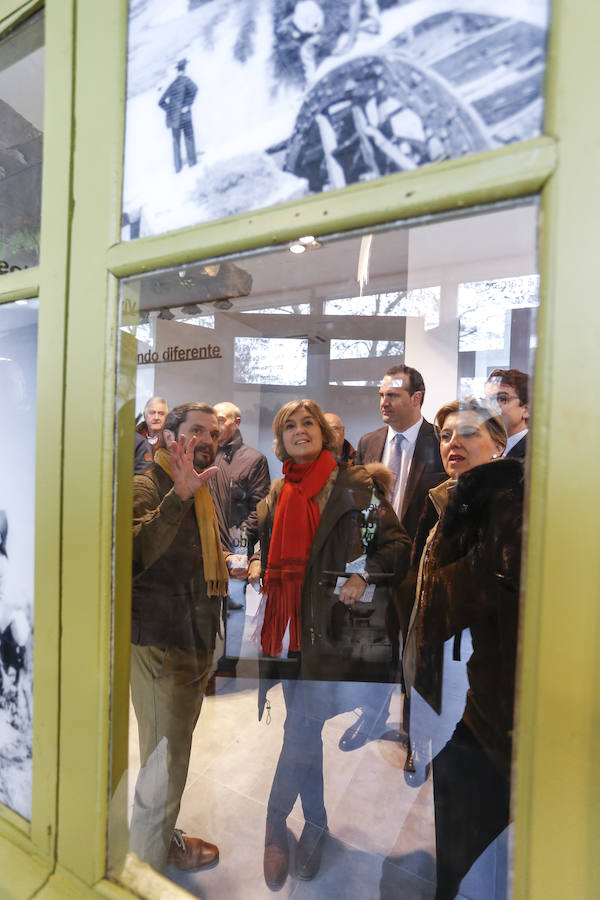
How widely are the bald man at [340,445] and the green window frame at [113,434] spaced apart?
935 mm

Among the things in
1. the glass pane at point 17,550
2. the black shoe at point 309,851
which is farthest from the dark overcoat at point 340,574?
the glass pane at point 17,550

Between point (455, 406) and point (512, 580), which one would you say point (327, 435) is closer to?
point (455, 406)

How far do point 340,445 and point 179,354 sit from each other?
0.61 metres

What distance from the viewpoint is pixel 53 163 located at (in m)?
0.52

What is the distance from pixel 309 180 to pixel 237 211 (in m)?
0.08

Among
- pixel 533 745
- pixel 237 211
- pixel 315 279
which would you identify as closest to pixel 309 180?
pixel 237 211

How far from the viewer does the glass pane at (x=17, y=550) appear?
592mm

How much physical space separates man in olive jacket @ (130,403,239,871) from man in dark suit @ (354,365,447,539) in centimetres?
52

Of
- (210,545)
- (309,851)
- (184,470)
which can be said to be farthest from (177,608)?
(309,851)

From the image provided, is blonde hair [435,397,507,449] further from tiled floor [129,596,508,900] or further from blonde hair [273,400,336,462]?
tiled floor [129,596,508,900]

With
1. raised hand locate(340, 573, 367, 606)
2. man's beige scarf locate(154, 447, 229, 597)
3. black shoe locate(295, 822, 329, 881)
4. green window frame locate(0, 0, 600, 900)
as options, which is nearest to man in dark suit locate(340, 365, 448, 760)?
raised hand locate(340, 573, 367, 606)

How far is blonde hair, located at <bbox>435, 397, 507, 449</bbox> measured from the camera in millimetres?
793

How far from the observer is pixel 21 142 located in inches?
24.5

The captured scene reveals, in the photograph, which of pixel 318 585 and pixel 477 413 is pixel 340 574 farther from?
pixel 477 413
